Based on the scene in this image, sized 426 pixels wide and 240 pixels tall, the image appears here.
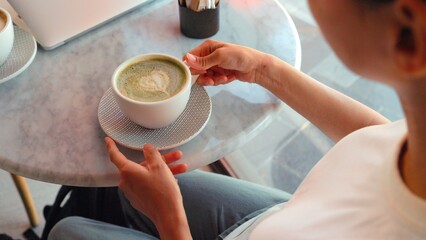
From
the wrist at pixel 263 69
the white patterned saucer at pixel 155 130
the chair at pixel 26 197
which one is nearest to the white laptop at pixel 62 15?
the white patterned saucer at pixel 155 130

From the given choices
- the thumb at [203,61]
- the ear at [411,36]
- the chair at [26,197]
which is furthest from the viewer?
the chair at [26,197]

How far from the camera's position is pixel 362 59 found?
440 mm

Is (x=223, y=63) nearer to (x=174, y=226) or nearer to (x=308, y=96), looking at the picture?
(x=308, y=96)

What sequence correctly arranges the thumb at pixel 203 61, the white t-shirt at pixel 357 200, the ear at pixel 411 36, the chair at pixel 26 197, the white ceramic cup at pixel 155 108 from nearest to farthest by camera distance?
the ear at pixel 411 36
the white t-shirt at pixel 357 200
the white ceramic cup at pixel 155 108
the thumb at pixel 203 61
the chair at pixel 26 197

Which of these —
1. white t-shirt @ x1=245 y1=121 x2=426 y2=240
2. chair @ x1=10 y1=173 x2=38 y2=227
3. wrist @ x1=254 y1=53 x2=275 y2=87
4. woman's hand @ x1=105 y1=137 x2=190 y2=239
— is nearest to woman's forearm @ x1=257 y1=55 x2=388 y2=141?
wrist @ x1=254 y1=53 x2=275 y2=87

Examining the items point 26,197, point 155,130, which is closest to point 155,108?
point 155,130

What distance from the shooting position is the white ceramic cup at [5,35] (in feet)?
2.43

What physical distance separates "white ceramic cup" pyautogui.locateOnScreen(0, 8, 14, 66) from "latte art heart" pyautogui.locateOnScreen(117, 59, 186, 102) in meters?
0.20

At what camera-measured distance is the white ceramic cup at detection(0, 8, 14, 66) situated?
0.74 metres

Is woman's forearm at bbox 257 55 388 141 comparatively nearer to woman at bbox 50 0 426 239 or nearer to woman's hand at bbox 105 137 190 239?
woman at bbox 50 0 426 239

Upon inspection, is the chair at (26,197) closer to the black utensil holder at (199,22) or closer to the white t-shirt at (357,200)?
the black utensil holder at (199,22)

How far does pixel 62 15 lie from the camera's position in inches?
31.6

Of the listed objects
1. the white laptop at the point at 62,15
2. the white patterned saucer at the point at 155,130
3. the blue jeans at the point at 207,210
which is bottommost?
the blue jeans at the point at 207,210

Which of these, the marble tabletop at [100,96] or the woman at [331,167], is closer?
the woman at [331,167]
